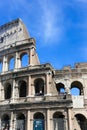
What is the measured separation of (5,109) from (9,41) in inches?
420

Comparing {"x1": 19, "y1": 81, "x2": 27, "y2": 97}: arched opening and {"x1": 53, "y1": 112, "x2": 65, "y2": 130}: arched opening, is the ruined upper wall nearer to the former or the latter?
{"x1": 19, "y1": 81, "x2": 27, "y2": 97}: arched opening

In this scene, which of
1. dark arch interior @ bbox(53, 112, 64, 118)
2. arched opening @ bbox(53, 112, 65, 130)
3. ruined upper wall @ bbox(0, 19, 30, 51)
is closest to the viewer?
arched opening @ bbox(53, 112, 65, 130)

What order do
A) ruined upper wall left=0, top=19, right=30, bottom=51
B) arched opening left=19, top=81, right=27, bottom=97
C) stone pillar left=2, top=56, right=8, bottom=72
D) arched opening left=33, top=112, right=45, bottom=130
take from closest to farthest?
arched opening left=33, top=112, right=45, bottom=130 → arched opening left=19, top=81, right=27, bottom=97 → stone pillar left=2, top=56, right=8, bottom=72 → ruined upper wall left=0, top=19, right=30, bottom=51

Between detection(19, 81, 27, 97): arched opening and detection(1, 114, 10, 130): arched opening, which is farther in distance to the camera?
detection(19, 81, 27, 97): arched opening

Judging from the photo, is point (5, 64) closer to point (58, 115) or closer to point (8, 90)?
point (8, 90)

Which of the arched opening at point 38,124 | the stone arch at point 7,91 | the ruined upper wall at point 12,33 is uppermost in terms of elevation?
the ruined upper wall at point 12,33

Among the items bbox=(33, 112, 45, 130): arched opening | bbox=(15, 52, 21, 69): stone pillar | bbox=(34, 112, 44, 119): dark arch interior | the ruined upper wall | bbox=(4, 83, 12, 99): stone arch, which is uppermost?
the ruined upper wall

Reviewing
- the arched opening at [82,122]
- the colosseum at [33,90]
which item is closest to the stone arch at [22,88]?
the colosseum at [33,90]

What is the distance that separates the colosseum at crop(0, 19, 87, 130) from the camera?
96.8 ft

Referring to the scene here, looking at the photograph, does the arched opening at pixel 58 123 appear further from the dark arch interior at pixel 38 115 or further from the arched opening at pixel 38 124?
the dark arch interior at pixel 38 115

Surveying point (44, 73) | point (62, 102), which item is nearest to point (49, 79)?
point (44, 73)

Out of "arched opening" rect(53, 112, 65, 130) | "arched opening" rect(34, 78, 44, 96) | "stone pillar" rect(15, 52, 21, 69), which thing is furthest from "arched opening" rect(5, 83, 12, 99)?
"arched opening" rect(53, 112, 65, 130)

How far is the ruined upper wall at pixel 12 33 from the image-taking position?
119 feet

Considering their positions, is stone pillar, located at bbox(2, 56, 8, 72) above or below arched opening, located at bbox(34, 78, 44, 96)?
above
